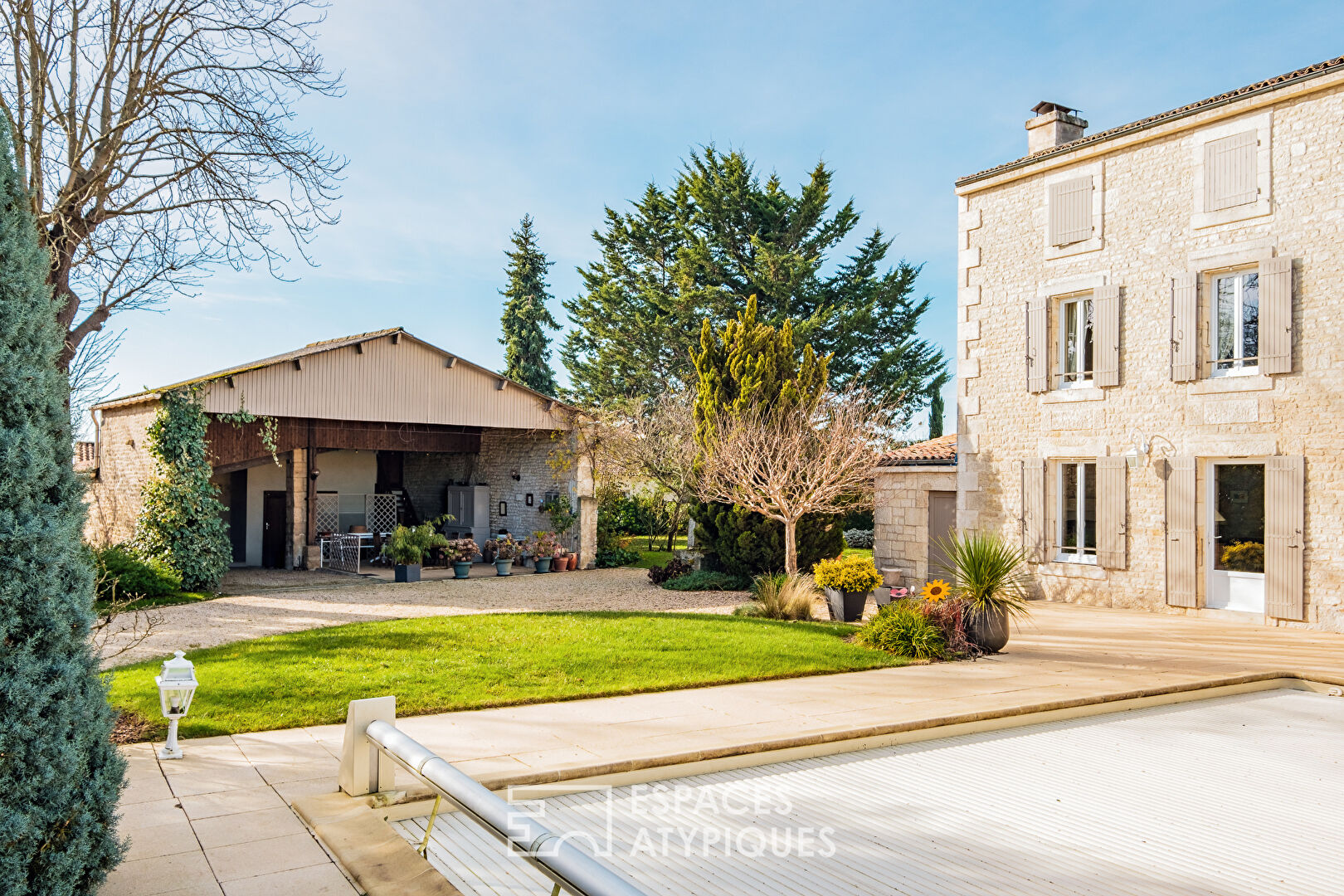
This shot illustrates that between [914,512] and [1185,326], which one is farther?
[914,512]

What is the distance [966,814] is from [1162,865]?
0.92 metres

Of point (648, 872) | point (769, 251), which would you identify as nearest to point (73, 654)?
point (648, 872)

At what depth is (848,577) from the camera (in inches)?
455

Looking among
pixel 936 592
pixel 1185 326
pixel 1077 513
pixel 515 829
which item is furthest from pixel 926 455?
pixel 515 829

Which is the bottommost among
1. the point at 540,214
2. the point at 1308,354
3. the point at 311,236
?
the point at 1308,354

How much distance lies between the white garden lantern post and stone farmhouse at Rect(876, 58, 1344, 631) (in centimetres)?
1208

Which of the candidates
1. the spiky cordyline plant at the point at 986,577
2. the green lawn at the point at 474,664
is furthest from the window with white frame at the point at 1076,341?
the green lawn at the point at 474,664

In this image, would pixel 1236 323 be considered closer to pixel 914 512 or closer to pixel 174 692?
pixel 914 512

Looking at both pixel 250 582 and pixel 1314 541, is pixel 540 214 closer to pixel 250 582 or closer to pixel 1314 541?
pixel 250 582

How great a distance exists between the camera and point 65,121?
8.20 metres

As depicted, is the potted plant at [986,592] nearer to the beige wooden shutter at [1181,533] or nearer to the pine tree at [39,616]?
the beige wooden shutter at [1181,533]

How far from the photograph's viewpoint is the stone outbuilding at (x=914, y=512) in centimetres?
1528

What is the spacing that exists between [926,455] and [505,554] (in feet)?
28.7

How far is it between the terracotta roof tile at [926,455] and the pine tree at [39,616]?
14340mm
